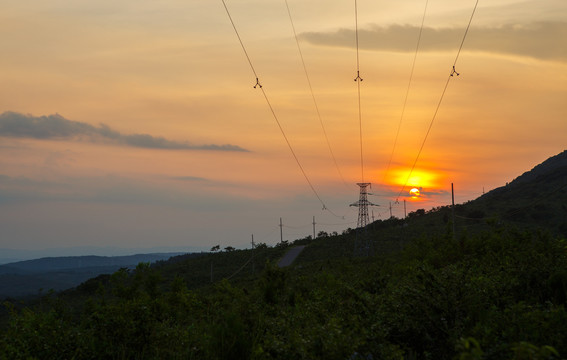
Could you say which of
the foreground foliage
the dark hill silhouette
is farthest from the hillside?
the dark hill silhouette

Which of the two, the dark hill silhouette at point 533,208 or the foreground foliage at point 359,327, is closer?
the foreground foliage at point 359,327

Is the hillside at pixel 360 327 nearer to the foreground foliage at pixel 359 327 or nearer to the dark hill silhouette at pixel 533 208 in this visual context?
the foreground foliage at pixel 359 327

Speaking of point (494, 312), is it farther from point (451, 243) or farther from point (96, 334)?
point (451, 243)

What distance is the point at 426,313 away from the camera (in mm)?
15086

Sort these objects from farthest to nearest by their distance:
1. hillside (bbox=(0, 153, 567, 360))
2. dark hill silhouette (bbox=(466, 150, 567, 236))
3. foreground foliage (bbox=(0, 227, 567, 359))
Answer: dark hill silhouette (bbox=(466, 150, 567, 236)) < foreground foliage (bbox=(0, 227, 567, 359)) < hillside (bbox=(0, 153, 567, 360))

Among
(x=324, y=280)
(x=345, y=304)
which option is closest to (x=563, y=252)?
(x=345, y=304)

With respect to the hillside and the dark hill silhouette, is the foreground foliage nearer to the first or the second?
the hillside

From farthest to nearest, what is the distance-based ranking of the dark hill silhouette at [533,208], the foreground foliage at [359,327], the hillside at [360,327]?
the dark hill silhouette at [533,208] < the foreground foliage at [359,327] < the hillside at [360,327]

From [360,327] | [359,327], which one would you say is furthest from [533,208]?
[359,327]

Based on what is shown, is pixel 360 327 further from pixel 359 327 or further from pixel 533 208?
pixel 533 208

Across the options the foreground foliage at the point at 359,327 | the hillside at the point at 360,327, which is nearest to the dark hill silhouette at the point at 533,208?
the hillside at the point at 360,327

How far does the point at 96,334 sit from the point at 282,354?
21.9ft

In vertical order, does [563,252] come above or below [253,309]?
above

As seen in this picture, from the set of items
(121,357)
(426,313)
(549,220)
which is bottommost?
(121,357)
